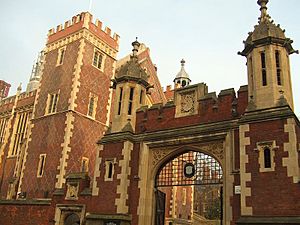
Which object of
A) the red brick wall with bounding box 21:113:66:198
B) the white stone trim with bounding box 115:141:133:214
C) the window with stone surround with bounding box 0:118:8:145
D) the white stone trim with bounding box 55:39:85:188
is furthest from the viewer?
the window with stone surround with bounding box 0:118:8:145

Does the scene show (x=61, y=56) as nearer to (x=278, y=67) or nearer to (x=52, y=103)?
(x=52, y=103)

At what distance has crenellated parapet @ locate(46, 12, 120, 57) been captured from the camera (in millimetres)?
23609

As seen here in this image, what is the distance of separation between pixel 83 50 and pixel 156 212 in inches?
541

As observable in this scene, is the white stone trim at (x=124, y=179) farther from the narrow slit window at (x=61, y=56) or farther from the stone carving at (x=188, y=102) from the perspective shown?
the narrow slit window at (x=61, y=56)

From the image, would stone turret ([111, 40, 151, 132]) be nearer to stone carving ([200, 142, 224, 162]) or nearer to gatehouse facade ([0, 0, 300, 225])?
gatehouse facade ([0, 0, 300, 225])

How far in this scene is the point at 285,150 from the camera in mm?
9672

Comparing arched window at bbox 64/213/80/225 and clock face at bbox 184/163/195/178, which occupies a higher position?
clock face at bbox 184/163/195/178

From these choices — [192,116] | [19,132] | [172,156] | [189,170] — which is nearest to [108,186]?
[172,156]

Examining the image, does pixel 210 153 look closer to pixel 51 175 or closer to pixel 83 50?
pixel 51 175

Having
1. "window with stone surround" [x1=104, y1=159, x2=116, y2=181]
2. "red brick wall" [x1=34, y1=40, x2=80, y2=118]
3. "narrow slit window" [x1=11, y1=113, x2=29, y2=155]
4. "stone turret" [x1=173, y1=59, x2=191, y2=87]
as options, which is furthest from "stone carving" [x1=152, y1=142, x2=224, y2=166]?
"stone turret" [x1=173, y1=59, x2=191, y2=87]

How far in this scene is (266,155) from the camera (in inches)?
396

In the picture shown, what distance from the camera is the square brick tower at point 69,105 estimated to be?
66.2 feet

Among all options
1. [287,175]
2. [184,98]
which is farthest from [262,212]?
[184,98]

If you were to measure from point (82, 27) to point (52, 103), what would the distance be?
5780mm
